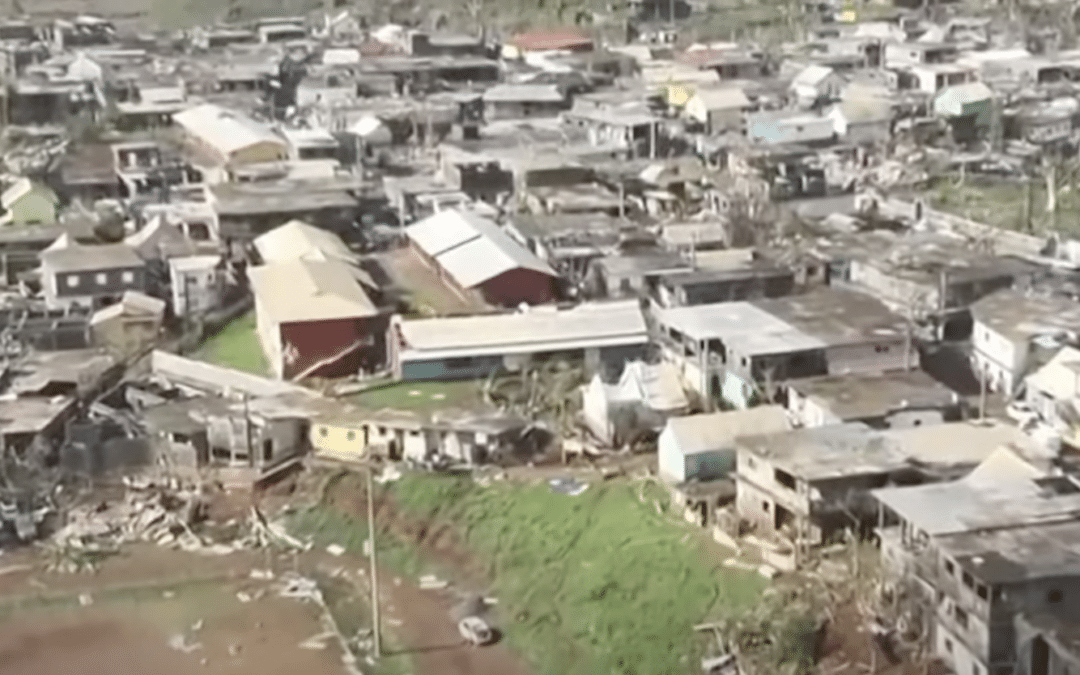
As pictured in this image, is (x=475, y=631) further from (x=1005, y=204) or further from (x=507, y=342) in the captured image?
(x=1005, y=204)

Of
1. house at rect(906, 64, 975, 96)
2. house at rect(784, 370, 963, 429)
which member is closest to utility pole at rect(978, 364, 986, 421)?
house at rect(784, 370, 963, 429)

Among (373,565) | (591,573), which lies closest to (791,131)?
(591,573)

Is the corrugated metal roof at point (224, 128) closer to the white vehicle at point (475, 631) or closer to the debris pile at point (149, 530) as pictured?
the debris pile at point (149, 530)

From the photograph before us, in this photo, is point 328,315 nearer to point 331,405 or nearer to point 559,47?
point 331,405

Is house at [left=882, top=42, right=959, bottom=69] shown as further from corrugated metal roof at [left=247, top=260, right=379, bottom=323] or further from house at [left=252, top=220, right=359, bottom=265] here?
corrugated metal roof at [left=247, top=260, right=379, bottom=323]

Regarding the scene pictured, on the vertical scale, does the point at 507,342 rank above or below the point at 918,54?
below

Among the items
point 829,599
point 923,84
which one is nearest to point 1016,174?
point 923,84

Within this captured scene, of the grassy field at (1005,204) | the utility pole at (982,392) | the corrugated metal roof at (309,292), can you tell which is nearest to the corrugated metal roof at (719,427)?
the utility pole at (982,392)

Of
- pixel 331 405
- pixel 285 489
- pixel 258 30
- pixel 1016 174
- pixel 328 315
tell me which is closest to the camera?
pixel 285 489
